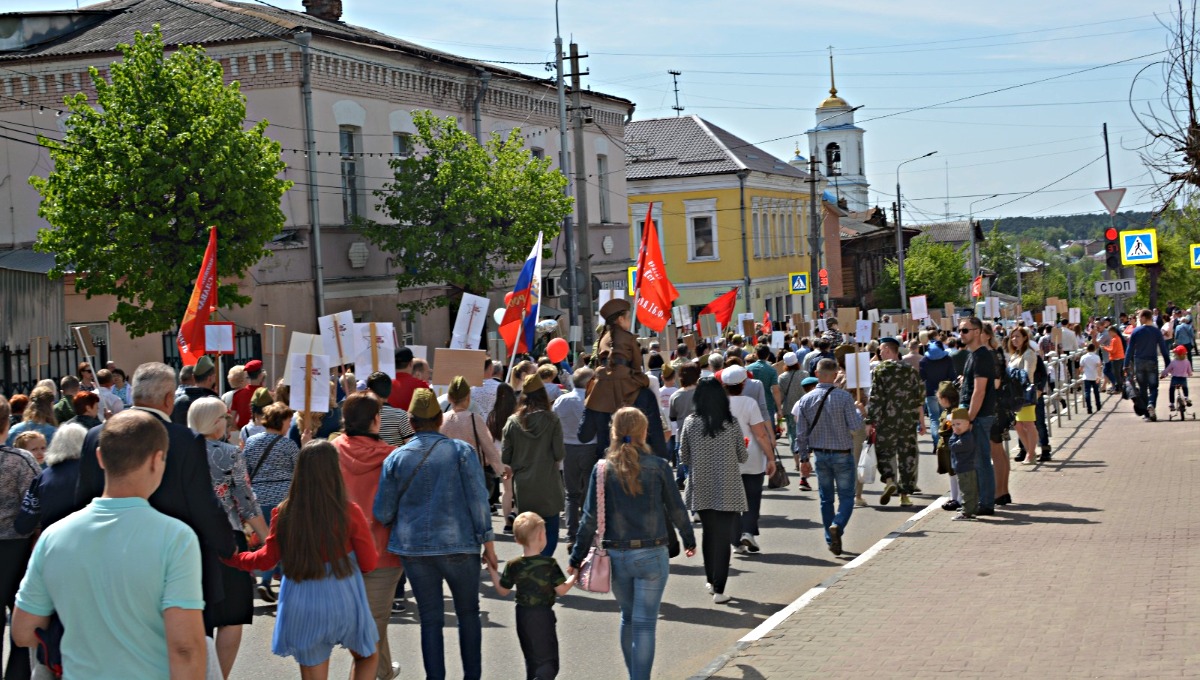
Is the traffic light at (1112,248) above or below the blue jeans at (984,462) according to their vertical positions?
above

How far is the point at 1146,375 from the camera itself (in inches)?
960

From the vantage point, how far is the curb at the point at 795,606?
8.56 m

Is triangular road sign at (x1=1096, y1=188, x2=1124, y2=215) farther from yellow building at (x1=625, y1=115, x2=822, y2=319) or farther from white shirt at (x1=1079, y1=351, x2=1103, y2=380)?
yellow building at (x1=625, y1=115, x2=822, y2=319)

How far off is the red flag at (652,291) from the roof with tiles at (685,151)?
39.1 meters

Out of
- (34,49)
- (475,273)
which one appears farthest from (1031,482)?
(34,49)

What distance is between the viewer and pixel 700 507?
34.4ft

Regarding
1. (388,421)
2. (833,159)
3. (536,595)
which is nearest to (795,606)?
(536,595)

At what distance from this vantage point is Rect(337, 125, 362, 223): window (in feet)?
111

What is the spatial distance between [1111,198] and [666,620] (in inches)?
687

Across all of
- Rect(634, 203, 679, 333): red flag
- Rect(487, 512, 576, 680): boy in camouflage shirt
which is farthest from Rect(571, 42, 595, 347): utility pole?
Rect(487, 512, 576, 680): boy in camouflage shirt

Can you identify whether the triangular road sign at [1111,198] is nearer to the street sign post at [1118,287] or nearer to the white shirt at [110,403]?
the street sign post at [1118,287]

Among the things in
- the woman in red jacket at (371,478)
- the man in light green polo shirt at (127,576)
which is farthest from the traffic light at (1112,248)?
the man in light green polo shirt at (127,576)

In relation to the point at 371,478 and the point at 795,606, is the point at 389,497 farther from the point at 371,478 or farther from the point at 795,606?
the point at 795,606

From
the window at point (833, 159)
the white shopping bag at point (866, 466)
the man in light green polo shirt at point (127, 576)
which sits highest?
the window at point (833, 159)
